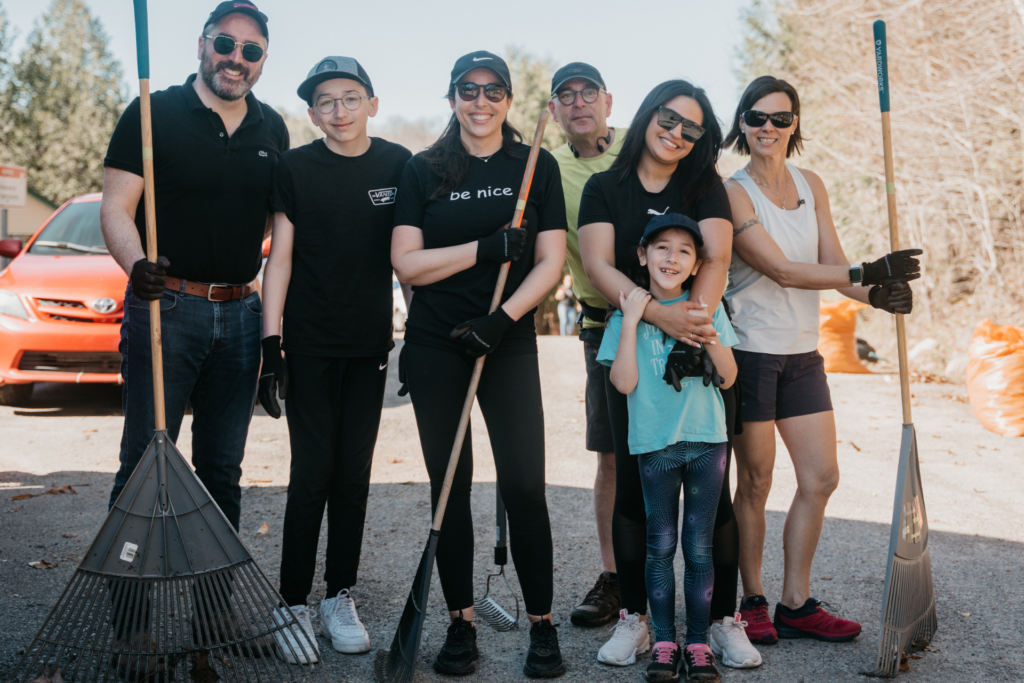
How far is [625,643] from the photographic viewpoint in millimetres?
2934

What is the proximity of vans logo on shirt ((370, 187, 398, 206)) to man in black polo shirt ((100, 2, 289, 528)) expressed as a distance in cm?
44

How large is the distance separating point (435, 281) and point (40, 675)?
6.18ft

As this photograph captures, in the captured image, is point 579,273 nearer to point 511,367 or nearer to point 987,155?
point 511,367

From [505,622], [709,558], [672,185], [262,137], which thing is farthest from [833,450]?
[262,137]

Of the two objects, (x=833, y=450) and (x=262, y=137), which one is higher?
(x=262, y=137)

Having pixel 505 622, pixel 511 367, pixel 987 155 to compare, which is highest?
pixel 987 155

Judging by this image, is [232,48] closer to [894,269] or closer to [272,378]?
[272,378]

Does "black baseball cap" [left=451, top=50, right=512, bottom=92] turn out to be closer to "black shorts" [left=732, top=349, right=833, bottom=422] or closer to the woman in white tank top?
the woman in white tank top

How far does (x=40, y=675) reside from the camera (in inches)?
105

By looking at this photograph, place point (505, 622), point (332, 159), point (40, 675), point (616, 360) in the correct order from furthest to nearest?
point (505, 622) → point (332, 159) → point (616, 360) → point (40, 675)

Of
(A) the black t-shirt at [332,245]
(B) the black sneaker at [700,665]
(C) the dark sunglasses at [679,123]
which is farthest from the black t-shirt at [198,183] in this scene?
(B) the black sneaker at [700,665]

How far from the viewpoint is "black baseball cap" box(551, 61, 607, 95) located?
11.7 feet

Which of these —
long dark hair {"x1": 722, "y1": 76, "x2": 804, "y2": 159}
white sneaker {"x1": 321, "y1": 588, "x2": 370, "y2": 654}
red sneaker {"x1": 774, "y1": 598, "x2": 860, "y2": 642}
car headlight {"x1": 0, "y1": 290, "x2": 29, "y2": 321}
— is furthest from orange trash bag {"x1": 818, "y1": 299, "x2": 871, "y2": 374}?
car headlight {"x1": 0, "y1": 290, "x2": 29, "y2": 321}

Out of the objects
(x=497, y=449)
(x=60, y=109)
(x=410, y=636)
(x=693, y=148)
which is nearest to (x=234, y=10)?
(x=693, y=148)
